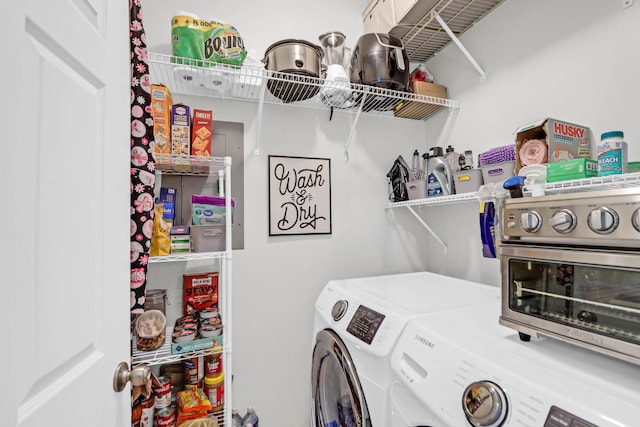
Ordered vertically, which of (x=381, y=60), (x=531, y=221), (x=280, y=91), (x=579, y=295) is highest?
(x=381, y=60)

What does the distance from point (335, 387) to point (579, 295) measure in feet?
3.34

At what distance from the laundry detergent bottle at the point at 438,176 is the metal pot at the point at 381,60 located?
1.45ft

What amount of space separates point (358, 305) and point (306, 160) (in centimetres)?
97

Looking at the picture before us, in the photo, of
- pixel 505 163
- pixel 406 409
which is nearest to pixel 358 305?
pixel 406 409

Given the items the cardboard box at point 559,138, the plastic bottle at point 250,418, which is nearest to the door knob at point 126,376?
the plastic bottle at point 250,418

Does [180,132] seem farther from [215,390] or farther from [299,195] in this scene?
[215,390]

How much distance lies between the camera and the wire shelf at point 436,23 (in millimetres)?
1632

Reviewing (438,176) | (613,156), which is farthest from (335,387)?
(613,156)

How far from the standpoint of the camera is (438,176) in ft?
5.67

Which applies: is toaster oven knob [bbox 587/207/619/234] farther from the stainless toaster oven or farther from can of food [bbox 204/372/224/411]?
can of food [bbox 204/372/224/411]

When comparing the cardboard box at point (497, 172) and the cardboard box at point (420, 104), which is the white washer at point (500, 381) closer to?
the cardboard box at point (497, 172)

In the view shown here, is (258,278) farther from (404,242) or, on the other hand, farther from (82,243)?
(82,243)

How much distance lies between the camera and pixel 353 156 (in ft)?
6.78

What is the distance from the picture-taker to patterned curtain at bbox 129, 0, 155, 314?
1.00 m
